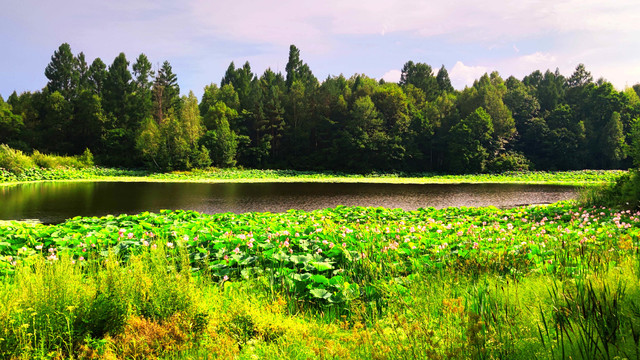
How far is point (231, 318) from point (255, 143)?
49277 mm

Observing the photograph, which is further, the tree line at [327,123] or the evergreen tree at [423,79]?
the evergreen tree at [423,79]

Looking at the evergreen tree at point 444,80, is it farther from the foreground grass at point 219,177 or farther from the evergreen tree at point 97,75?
the evergreen tree at point 97,75

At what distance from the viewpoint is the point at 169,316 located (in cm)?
323

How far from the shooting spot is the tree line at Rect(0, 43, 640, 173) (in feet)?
153

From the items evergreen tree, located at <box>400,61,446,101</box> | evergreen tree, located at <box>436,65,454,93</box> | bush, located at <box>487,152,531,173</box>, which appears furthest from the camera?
evergreen tree, located at <box>436,65,454,93</box>

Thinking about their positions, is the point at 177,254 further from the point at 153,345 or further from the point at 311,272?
the point at 153,345

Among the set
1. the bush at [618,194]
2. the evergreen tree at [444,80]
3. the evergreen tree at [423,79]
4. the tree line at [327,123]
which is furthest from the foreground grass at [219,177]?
the evergreen tree at [444,80]

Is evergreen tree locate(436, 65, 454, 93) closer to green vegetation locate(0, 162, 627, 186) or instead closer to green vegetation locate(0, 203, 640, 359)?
green vegetation locate(0, 162, 627, 186)

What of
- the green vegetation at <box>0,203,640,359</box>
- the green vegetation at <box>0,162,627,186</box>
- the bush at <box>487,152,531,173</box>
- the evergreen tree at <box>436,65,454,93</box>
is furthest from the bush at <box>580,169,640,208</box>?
the evergreen tree at <box>436,65,454,93</box>

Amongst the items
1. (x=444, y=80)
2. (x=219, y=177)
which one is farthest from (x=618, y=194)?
(x=444, y=80)

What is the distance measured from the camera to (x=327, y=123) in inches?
2029

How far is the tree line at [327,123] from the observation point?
46.8m

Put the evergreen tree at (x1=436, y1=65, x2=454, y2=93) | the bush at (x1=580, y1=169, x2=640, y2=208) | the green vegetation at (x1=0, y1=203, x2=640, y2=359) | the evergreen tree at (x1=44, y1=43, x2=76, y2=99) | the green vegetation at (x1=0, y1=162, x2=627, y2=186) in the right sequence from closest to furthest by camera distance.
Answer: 1. the green vegetation at (x1=0, y1=203, x2=640, y2=359)
2. the bush at (x1=580, y1=169, x2=640, y2=208)
3. the green vegetation at (x1=0, y1=162, x2=627, y2=186)
4. the evergreen tree at (x1=44, y1=43, x2=76, y2=99)
5. the evergreen tree at (x1=436, y1=65, x2=454, y2=93)

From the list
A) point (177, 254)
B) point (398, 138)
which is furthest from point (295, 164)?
point (177, 254)
